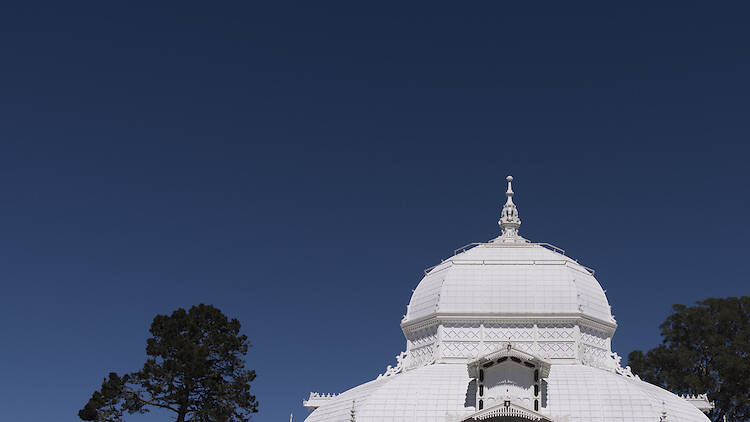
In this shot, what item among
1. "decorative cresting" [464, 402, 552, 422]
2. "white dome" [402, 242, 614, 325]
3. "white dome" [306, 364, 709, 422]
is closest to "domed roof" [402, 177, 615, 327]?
"white dome" [402, 242, 614, 325]

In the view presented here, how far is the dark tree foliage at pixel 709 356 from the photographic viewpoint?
69188 mm

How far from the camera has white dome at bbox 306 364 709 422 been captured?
5369cm

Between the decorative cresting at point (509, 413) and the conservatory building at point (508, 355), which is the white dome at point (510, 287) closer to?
the conservatory building at point (508, 355)

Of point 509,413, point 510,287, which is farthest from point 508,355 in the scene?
point 510,287

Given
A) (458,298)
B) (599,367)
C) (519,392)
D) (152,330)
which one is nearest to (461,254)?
(458,298)

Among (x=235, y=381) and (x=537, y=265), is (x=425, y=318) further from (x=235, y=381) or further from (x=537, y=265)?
(x=235, y=381)

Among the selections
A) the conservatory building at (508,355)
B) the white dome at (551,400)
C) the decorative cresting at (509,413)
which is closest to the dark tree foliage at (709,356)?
the conservatory building at (508,355)

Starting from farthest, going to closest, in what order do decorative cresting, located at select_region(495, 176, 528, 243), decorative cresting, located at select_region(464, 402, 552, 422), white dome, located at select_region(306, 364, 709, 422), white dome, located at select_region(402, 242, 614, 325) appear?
1. decorative cresting, located at select_region(495, 176, 528, 243)
2. white dome, located at select_region(402, 242, 614, 325)
3. white dome, located at select_region(306, 364, 709, 422)
4. decorative cresting, located at select_region(464, 402, 552, 422)

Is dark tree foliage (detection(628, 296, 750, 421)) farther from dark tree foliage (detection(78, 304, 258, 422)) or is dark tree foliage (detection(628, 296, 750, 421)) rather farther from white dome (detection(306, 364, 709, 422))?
dark tree foliage (detection(78, 304, 258, 422))

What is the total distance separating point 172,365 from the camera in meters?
55.9

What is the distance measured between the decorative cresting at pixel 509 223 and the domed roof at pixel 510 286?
3.54ft

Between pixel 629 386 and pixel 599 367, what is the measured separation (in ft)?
25.4

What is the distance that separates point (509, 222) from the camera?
74.8 metres

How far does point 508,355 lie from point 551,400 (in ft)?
15.3
